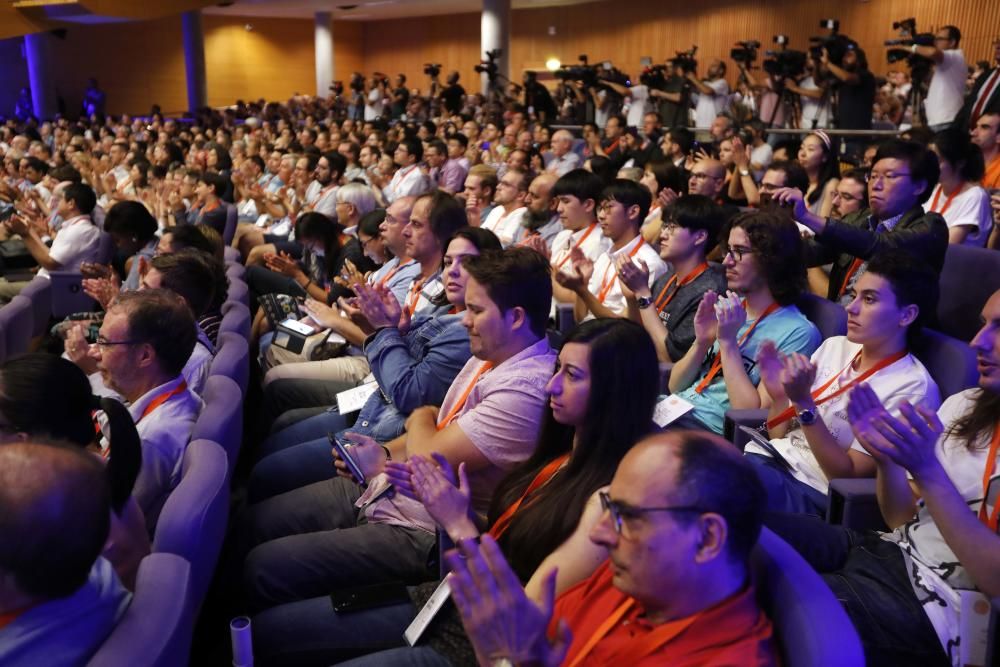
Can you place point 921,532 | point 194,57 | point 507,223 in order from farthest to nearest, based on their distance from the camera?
point 194,57 → point 507,223 → point 921,532

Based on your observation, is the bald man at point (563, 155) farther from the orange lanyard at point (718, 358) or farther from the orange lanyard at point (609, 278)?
the orange lanyard at point (718, 358)

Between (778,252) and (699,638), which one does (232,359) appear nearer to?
(778,252)

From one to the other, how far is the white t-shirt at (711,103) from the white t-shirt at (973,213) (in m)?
6.46

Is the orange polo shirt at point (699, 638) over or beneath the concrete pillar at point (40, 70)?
beneath

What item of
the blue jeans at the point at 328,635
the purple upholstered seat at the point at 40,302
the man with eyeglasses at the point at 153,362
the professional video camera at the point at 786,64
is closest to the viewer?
the blue jeans at the point at 328,635

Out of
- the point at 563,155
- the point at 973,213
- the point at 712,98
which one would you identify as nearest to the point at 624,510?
the point at 973,213

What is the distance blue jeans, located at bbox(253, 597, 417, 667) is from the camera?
5.62 feet

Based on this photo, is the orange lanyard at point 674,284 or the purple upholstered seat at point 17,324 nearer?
the orange lanyard at point 674,284

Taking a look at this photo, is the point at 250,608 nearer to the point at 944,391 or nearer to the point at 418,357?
the point at 418,357

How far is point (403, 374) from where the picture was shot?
243cm

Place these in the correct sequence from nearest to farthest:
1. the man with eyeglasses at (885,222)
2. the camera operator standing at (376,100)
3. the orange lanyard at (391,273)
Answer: the man with eyeglasses at (885,222), the orange lanyard at (391,273), the camera operator standing at (376,100)

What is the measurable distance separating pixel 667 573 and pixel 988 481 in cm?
87

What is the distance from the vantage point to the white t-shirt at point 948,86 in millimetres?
6539

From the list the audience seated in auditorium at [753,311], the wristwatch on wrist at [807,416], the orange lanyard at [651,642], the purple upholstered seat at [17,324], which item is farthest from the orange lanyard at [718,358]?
the purple upholstered seat at [17,324]
